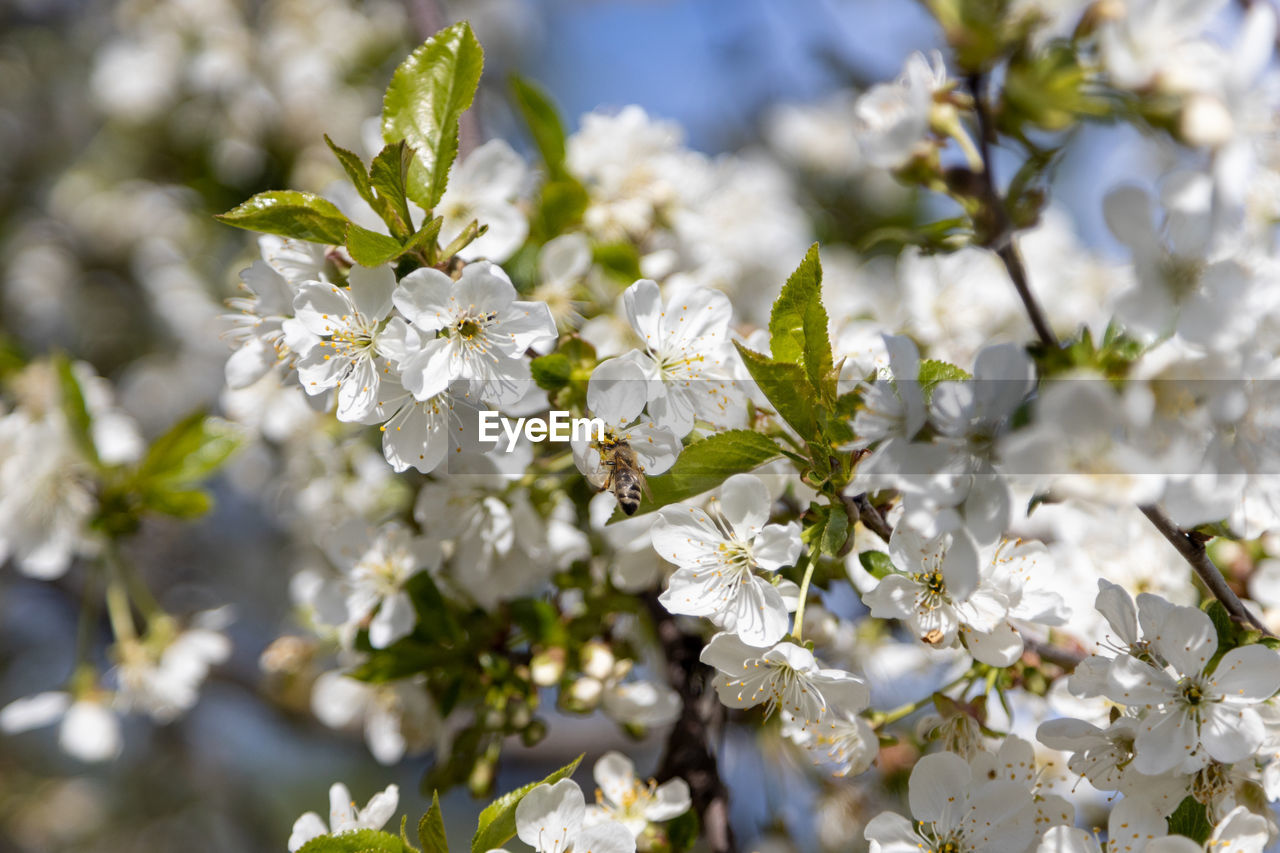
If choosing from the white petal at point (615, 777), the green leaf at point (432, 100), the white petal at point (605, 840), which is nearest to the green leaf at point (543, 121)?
the green leaf at point (432, 100)

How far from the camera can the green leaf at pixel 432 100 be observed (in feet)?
3.99

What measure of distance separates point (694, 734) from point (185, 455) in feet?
4.14

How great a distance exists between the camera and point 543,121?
189 centimetres

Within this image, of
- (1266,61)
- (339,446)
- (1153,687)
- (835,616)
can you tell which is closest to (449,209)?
(339,446)

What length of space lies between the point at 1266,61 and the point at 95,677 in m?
2.48

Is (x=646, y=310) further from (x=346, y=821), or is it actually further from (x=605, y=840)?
(x=346, y=821)

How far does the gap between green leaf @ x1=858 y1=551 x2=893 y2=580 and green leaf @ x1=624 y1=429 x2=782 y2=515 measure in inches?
8.1

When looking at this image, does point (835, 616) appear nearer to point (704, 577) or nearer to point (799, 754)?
point (704, 577)

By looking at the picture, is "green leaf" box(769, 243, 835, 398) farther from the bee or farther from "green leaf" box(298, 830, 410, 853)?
"green leaf" box(298, 830, 410, 853)

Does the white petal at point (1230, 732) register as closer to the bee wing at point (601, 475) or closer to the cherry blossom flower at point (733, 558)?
the cherry blossom flower at point (733, 558)

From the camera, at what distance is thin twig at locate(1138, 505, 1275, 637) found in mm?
1030

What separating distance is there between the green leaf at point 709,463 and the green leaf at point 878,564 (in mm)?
206

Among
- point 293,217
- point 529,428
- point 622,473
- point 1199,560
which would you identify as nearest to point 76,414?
point 293,217

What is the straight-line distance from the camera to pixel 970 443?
3.19 ft
